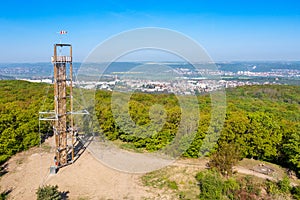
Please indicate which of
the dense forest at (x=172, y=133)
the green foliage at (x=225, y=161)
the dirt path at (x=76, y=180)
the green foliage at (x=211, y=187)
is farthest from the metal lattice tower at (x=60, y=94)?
the green foliage at (x=225, y=161)

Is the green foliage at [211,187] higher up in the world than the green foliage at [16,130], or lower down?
lower down

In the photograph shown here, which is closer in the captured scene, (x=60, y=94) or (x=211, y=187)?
(x=211, y=187)

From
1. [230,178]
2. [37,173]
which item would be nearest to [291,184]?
[230,178]

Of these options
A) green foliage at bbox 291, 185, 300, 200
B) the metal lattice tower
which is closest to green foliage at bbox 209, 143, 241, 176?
green foliage at bbox 291, 185, 300, 200

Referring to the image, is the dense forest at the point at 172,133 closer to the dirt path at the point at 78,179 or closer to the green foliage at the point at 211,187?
the dirt path at the point at 78,179

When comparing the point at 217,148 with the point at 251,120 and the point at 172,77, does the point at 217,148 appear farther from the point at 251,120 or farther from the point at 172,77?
the point at 172,77

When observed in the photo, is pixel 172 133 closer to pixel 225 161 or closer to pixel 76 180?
pixel 225 161

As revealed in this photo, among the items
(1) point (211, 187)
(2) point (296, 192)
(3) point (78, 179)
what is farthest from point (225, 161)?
(3) point (78, 179)

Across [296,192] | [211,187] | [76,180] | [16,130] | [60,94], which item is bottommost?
[296,192]

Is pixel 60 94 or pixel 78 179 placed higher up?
pixel 60 94

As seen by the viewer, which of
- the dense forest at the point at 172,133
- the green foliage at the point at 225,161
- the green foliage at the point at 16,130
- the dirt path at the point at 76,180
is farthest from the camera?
the dense forest at the point at 172,133

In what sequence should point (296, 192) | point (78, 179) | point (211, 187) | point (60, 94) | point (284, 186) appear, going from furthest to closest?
point (60, 94) < point (78, 179) < point (284, 186) < point (296, 192) < point (211, 187)
